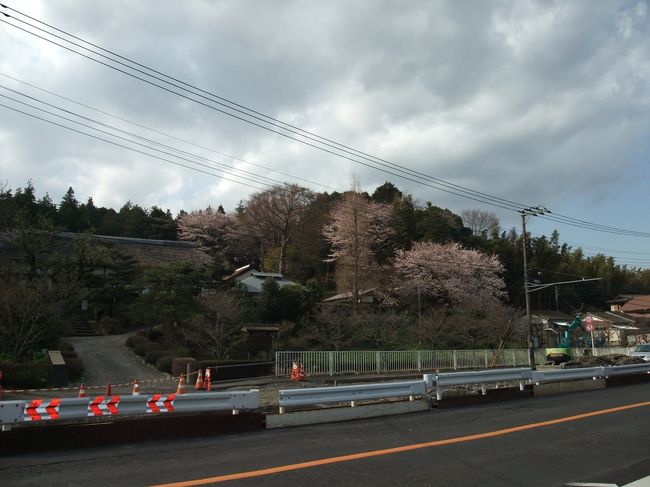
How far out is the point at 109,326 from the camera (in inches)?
1371

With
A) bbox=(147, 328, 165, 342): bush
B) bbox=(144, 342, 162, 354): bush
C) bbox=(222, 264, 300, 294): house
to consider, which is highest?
bbox=(222, 264, 300, 294): house

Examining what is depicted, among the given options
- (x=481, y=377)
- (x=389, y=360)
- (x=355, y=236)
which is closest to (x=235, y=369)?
(x=389, y=360)

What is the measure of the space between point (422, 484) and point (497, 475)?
1.11m

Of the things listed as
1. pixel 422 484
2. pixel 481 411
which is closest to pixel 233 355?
pixel 481 411

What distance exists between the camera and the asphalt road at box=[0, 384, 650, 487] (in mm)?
6430

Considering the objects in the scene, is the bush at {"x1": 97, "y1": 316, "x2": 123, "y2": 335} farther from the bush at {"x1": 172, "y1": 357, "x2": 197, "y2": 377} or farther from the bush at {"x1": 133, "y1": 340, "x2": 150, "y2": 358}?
the bush at {"x1": 172, "y1": 357, "x2": 197, "y2": 377}

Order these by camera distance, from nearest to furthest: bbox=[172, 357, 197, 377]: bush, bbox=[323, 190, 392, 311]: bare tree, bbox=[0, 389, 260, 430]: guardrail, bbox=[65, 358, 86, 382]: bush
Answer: bbox=[0, 389, 260, 430]: guardrail
bbox=[65, 358, 86, 382]: bush
bbox=[172, 357, 197, 377]: bush
bbox=[323, 190, 392, 311]: bare tree

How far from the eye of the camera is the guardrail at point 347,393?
11.0 m

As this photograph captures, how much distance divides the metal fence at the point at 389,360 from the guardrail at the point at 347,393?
1176 centimetres

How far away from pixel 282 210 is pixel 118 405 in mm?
51446

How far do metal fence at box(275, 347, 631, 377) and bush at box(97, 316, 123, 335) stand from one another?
1618cm

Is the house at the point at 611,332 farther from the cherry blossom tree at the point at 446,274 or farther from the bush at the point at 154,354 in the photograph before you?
the bush at the point at 154,354

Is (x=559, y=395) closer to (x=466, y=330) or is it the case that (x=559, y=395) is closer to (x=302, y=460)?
(x=302, y=460)

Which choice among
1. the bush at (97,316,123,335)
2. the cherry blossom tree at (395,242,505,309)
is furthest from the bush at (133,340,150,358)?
the cherry blossom tree at (395,242,505,309)
